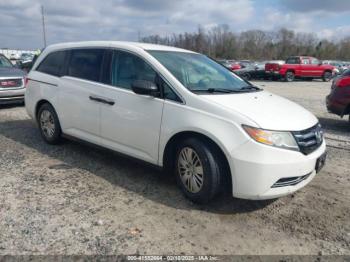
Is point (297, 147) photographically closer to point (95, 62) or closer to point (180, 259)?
point (180, 259)

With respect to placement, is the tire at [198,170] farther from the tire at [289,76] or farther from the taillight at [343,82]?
the tire at [289,76]

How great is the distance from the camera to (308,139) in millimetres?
3594

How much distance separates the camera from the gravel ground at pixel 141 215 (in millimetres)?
3049

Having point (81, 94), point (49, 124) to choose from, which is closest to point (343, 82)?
point (81, 94)

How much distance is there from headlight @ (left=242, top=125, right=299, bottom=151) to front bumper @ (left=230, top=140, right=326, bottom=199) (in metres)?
→ 0.05

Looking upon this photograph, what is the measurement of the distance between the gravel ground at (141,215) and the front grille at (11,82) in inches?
199

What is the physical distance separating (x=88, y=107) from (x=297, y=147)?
9.32 ft

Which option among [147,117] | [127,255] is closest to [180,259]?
[127,255]

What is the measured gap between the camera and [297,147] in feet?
11.3

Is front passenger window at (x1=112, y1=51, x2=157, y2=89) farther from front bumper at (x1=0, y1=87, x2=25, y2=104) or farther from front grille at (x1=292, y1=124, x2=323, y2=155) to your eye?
front bumper at (x1=0, y1=87, x2=25, y2=104)

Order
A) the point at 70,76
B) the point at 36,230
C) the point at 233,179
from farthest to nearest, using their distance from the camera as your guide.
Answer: the point at 70,76 → the point at 233,179 → the point at 36,230

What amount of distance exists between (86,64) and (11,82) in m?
5.62

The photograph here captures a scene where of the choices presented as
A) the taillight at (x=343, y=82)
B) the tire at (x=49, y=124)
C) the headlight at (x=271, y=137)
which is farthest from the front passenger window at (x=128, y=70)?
the taillight at (x=343, y=82)

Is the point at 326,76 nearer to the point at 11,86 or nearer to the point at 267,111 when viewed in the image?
the point at 11,86
